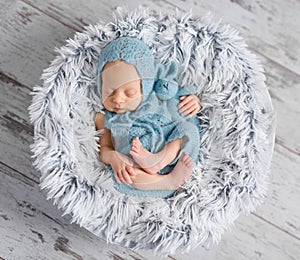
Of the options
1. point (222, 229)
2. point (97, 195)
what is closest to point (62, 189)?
point (97, 195)

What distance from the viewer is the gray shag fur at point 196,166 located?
93cm

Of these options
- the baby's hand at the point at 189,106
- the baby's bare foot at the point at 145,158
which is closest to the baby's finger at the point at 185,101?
the baby's hand at the point at 189,106

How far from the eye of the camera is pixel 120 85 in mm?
922

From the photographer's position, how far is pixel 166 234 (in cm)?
92

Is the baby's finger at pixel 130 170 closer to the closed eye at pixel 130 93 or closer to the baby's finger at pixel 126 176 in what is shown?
the baby's finger at pixel 126 176

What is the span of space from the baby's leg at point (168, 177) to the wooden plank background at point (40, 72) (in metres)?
0.17

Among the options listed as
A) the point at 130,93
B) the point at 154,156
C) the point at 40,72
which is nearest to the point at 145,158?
the point at 154,156

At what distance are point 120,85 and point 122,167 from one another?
0.50ft

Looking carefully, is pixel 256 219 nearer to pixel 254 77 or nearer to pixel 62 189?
pixel 254 77

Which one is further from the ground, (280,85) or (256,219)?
(280,85)

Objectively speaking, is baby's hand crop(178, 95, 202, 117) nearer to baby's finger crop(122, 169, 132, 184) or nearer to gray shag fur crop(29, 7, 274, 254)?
gray shag fur crop(29, 7, 274, 254)

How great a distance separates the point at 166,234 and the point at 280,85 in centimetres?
39

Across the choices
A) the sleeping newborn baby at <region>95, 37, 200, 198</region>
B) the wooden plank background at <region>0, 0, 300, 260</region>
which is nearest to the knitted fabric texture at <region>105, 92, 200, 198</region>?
the sleeping newborn baby at <region>95, 37, 200, 198</region>

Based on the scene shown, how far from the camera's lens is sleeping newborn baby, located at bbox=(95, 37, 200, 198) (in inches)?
37.5
